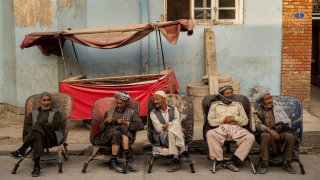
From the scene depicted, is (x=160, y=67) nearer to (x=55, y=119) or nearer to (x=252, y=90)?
(x=252, y=90)

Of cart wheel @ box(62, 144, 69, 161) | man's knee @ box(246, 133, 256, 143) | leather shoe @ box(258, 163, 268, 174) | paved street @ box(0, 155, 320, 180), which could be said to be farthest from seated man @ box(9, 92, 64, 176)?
leather shoe @ box(258, 163, 268, 174)

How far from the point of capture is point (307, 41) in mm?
11078

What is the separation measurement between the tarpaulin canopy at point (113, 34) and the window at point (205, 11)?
1690 millimetres

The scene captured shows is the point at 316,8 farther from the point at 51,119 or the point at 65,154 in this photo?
the point at 51,119

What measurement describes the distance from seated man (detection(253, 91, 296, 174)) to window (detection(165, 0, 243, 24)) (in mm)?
4159

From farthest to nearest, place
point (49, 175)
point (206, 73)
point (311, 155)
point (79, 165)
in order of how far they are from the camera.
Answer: point (206, 73), point (311, 155), point (79, 165), point (49, 175)

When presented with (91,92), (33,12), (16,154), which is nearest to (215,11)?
(91,92)

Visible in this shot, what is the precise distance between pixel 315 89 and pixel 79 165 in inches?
390

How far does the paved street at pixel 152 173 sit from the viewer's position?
22.9ft

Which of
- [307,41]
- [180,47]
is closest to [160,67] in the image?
[180,47]

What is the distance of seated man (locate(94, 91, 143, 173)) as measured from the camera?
7258 mm

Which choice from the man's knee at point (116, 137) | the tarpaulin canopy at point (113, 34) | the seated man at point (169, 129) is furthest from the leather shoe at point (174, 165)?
the tarpaulin canopy at point (113, 34)

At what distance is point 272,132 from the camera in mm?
7176

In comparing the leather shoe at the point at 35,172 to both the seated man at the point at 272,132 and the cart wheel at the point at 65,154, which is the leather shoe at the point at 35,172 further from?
the seated man at the point at 272,132
